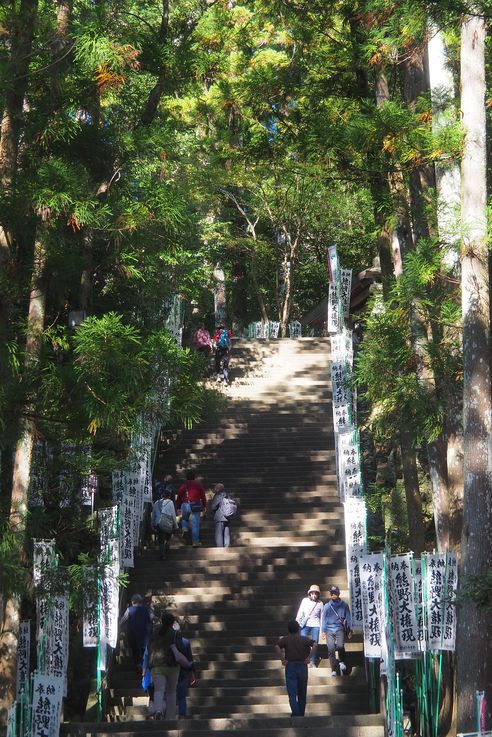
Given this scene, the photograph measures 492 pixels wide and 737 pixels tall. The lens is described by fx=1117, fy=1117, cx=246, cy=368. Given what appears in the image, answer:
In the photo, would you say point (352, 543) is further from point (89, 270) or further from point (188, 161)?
point (188, 161)

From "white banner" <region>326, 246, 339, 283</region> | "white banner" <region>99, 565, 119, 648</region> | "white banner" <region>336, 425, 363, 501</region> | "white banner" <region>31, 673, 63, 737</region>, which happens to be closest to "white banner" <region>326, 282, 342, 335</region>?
"white banner" <region>326, 246, 339, 283</region>

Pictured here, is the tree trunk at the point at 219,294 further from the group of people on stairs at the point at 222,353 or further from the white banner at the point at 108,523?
the white banner at the point at 108,523

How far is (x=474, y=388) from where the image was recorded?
416 inches

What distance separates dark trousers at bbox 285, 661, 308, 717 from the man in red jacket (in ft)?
16.1

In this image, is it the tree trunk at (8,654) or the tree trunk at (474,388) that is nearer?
the tree trunk at (474,388)

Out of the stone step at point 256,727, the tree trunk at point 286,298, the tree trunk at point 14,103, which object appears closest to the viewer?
the tree trunk at point 14,103

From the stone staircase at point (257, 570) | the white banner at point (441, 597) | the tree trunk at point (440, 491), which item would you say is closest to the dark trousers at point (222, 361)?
the stone staircase at point (257, 570)

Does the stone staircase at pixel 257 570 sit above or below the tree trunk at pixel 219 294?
below

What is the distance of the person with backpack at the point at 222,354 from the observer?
74.5 ft

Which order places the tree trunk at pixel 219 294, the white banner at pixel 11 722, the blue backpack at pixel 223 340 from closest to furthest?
the white banner at pixel 11 722
the blue backpack at pixel 223 340
the tree trunk at pixel 219 294

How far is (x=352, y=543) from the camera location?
47.3 feet

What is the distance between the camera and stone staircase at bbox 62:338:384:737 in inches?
514

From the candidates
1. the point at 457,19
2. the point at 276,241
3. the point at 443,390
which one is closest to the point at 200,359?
the point at 443,390

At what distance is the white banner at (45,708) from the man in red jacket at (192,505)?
5.65 meters
